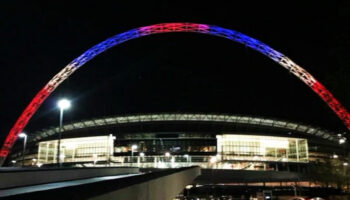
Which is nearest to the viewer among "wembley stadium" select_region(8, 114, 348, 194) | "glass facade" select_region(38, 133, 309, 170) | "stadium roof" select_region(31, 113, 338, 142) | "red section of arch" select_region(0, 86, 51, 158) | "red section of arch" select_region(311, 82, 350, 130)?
"red section of arch" select_region(311, 82, 350, 130)

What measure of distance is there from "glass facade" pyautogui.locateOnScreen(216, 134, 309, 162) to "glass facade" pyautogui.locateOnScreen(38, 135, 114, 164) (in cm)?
3770

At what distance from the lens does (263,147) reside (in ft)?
407

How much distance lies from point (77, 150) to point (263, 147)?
61617 millimetres

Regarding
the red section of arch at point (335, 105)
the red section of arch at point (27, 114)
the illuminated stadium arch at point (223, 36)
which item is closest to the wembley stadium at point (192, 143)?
the red section of arch at point (27, 114)

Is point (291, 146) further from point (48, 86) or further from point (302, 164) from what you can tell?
point (48, 86)

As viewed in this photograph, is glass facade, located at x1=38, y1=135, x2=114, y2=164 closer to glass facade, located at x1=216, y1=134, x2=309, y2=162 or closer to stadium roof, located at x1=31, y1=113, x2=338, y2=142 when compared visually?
stadium roof, located at x1=31, y1=113, x2=338, y2=142

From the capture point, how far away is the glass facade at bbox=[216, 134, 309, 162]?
119188mm

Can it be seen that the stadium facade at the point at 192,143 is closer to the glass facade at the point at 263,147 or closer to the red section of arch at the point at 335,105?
the glass facade at the point at 263,147

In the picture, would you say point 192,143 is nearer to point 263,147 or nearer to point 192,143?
point 192,143

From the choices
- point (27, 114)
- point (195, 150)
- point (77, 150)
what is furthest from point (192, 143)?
point (27, 114)

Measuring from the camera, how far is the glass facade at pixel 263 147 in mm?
119188

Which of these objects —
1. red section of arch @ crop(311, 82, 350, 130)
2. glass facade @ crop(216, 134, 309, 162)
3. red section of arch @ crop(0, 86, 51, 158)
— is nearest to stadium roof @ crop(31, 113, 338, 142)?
glass facade @ crop(216, 134, 309, 162)

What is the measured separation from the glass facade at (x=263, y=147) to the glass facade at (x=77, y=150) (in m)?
37.7

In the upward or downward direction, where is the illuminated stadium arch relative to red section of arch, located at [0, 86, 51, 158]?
upward
